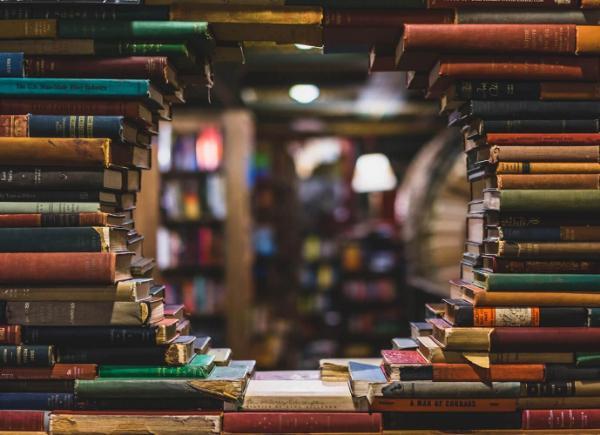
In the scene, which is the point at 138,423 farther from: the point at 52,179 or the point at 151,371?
the point at 52,179

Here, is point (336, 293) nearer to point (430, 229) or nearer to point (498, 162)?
point (430, 229)

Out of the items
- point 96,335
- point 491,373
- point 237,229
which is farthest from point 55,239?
point 237,229

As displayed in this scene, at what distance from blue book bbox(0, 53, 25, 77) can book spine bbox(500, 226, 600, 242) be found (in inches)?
44.8

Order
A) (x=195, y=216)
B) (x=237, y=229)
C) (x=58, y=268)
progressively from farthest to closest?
(x=195, y=216)
(x=237, y=229)
(x=58, y=268)

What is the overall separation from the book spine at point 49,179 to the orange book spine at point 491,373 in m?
0.86

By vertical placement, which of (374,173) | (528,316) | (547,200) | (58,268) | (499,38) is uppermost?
(374,173)

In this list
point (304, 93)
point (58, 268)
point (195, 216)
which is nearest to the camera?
point (58, 268)

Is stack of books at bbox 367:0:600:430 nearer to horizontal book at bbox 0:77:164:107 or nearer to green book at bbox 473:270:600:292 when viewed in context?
green book at bbox 473:270:600:292

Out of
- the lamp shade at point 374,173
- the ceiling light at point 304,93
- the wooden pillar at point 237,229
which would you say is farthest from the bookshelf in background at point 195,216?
the lamp shade at point 374,173

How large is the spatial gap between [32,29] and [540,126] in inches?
46.2

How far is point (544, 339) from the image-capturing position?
1227 millimetres

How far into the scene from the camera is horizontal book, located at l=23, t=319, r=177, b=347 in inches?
48.2

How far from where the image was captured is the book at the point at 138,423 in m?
1.23

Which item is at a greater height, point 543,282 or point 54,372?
point 543,282
